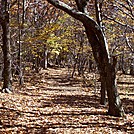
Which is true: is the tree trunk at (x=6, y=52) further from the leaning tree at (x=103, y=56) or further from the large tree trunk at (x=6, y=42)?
the leaning tree at (x=103, y=56)

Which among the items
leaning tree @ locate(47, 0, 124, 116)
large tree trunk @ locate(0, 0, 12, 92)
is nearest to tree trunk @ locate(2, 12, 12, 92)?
large tree trunk @ locate(0, 0, 12, 92)

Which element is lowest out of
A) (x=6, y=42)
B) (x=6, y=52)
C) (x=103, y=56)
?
(x=103, y=56)

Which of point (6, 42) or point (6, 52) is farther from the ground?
point (6, 42)

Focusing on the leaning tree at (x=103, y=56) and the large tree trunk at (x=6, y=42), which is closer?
the leaning tree at (x=103, y=56)

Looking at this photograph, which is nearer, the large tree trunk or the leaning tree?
the leaning tree

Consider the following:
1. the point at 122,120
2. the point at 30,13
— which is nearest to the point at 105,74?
the point at 122,120

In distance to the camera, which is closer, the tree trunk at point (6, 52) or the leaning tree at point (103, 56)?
the leaning tree at point (103, 56)

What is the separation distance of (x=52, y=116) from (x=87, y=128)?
6.73ft

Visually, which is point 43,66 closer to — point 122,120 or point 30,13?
point 30,13

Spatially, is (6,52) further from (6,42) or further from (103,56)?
(103,56)

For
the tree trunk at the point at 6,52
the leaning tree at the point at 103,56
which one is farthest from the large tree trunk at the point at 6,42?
the leaning tree at the point at 103,56

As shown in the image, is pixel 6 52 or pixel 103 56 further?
pixel 6 52

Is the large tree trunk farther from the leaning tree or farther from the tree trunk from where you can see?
the leaning tree

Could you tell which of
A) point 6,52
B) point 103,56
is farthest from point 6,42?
point 103,56
